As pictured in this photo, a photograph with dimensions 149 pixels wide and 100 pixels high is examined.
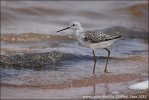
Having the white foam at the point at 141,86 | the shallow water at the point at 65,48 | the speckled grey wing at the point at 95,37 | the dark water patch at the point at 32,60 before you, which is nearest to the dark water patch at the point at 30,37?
the shallow water at the point at 65,48

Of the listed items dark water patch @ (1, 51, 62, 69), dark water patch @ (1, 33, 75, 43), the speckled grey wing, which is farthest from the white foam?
dark water patch @ (1, 33, 75, 43)

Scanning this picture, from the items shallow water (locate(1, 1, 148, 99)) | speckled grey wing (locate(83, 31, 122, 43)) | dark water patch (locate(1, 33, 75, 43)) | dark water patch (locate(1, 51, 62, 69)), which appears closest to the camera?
shallow water (locate(1, 1, 148, 99))

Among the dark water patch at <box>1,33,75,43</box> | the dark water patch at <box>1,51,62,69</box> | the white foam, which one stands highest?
the dark water patch at <box>1,33,75,43</box>

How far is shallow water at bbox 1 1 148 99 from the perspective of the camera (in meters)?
8.45

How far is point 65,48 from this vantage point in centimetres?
1132

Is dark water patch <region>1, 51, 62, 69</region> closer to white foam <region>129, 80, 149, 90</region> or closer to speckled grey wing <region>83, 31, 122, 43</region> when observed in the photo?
speckled grey wing <region>83, 31, 122, 43</region>

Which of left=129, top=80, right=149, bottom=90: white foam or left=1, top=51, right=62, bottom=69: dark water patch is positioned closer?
left=129, top=80, right=149, bottom=90: white foam

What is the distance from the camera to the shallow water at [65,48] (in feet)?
27.7

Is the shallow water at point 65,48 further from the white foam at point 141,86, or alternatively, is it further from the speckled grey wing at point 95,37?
the speckled grey wing at point 95,37

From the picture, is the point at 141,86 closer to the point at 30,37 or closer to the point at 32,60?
the point at 32,60

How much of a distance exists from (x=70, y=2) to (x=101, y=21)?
2537mm

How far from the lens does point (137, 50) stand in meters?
11.9

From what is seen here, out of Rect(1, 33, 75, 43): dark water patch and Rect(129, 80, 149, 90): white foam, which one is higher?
Rect(1, 33, 75, 43): dark water patch

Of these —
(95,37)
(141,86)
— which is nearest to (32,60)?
(95,37)
